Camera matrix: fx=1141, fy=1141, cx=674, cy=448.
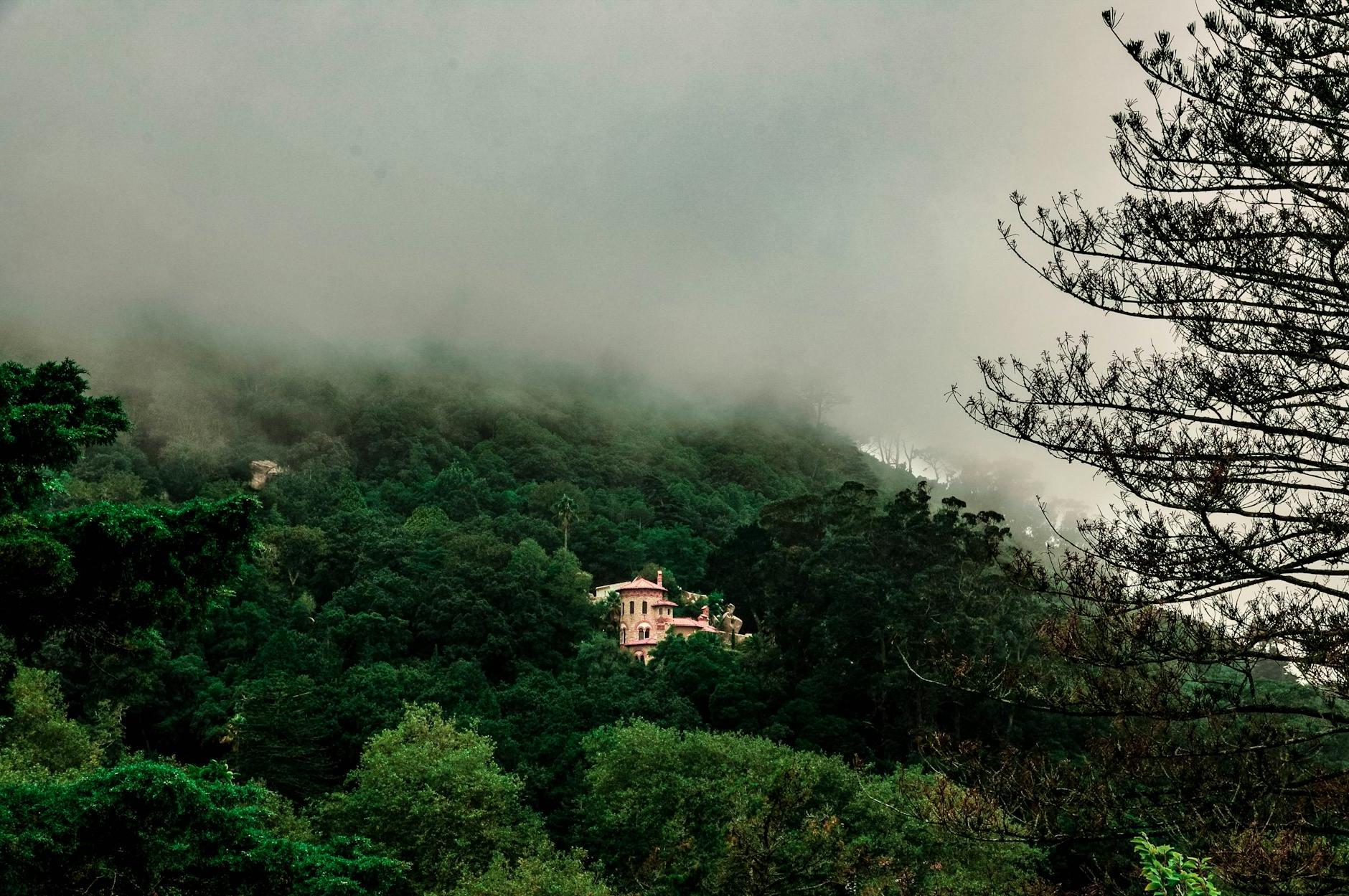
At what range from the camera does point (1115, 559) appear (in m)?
8.87

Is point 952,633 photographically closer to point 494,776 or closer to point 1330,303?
point 494,776

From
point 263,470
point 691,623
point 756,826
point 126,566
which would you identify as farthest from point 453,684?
point 263,470

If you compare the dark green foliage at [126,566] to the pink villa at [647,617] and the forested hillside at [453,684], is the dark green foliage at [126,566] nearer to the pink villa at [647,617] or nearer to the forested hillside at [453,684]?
the forested hillside at [453,684]

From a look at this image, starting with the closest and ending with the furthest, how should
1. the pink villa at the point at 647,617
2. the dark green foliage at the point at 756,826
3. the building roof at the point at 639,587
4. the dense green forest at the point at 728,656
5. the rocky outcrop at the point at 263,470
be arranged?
1. the dense green forest at the point at 728,656
2. the dark green foliage at the point at 756,826
3. the pink villa at the point at 647,617
4. the building roof at the point at 639,587
5. the rocky outcrop at the point at 263,470

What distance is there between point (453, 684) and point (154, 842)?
27.4 metres

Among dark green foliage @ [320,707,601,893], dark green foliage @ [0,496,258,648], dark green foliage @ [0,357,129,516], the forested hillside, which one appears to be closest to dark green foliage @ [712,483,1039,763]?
the forested hillside

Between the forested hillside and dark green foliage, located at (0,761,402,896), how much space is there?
0.04 metres

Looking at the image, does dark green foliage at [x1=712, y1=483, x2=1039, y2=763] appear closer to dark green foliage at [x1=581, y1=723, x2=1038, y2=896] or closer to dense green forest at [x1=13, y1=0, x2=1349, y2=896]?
dense green forest at [x1=13, y1=0, x2=1349, y2=896]

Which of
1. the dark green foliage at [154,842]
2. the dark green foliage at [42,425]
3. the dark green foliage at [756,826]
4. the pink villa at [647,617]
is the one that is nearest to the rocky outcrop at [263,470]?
the pink villa at [647,617]

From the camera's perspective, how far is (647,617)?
5181 centimetres

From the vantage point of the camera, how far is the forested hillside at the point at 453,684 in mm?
11195

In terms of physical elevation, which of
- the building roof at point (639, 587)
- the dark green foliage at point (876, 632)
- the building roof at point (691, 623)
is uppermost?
the building roof at point (639, 587)

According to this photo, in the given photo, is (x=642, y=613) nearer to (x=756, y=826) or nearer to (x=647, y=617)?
(x=647, y=617)

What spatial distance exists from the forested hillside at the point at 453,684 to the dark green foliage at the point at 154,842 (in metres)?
0.04
